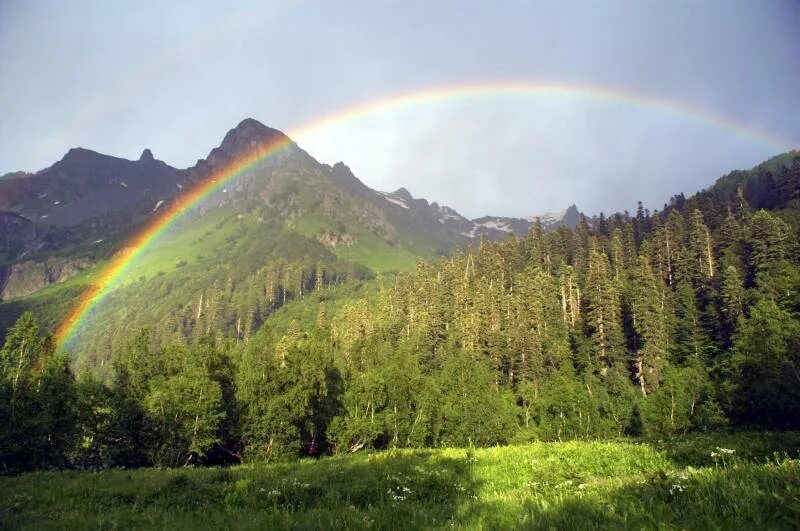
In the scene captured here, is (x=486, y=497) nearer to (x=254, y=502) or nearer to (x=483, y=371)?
(x=254, y=502)

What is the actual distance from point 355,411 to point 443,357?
1756 inches

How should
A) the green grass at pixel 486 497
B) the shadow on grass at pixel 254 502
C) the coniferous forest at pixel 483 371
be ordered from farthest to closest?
the coniferous forest at pixel 483 371
the shadow on grass at pixel 254 502
the green grass at pixel 486 497

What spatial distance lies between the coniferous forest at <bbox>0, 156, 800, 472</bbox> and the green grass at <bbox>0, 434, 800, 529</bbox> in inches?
959

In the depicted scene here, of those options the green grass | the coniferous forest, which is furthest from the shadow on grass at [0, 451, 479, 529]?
the coniferous forest

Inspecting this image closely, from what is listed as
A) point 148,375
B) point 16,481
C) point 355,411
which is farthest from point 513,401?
point 16,481

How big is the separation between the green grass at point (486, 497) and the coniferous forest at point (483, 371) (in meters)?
24.4

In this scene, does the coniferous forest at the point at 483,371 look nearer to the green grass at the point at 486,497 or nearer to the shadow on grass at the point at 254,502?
the green grass at the point at 486,497

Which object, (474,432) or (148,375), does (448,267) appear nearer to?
(474,432)

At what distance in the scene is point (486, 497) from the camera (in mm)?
12086

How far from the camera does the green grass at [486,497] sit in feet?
23.2

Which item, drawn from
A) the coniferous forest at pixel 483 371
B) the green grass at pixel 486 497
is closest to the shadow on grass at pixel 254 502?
the green grass at pixel 486 497

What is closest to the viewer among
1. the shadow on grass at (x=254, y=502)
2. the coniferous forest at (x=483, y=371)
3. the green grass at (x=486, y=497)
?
the green grass at (x=486, y=497)

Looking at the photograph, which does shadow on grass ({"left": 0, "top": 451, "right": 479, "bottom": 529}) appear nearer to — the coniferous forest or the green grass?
the green grass

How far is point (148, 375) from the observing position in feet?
172
